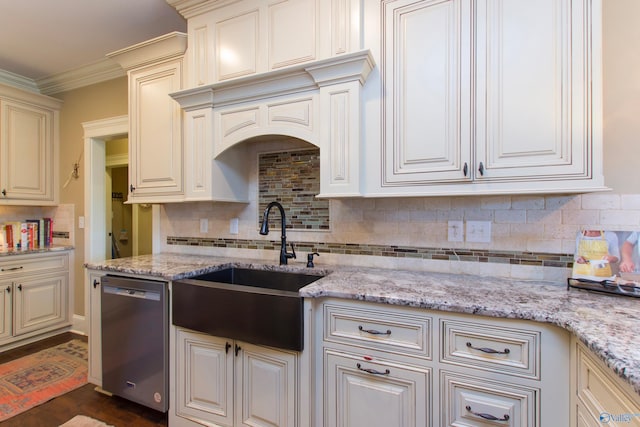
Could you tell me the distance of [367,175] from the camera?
163 cm

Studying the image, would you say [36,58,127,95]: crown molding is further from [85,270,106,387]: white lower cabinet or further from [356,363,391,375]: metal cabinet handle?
[356,363,391,375]: metal cabinet handle

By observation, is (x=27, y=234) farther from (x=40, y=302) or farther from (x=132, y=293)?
(x=132, y=293)

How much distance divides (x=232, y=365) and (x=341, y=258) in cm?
87

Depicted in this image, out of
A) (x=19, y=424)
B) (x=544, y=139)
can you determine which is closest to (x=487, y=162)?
(x=544, y=139)

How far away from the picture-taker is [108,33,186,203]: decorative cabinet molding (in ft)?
7.13

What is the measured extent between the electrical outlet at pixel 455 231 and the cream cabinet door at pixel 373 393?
788 mm

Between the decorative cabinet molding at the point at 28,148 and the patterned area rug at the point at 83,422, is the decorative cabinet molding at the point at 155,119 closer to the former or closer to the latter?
the patterned area rug at the point at 83,422

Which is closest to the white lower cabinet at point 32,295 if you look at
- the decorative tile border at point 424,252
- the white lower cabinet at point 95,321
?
the white lower cabinet at point 95,321

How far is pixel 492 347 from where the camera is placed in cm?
113

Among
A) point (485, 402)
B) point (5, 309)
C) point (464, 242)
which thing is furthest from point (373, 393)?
point (5, 309)

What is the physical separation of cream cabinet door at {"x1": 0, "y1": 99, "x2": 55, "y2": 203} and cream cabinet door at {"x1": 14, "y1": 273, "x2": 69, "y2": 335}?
838mm

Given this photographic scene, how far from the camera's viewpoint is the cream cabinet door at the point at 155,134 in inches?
86.0

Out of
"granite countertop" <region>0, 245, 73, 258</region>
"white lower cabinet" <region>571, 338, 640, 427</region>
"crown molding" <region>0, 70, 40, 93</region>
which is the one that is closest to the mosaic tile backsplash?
"white lower cabinet" <region>571, 338, 640, 427</region>

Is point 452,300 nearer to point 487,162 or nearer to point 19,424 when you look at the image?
point 487,162
